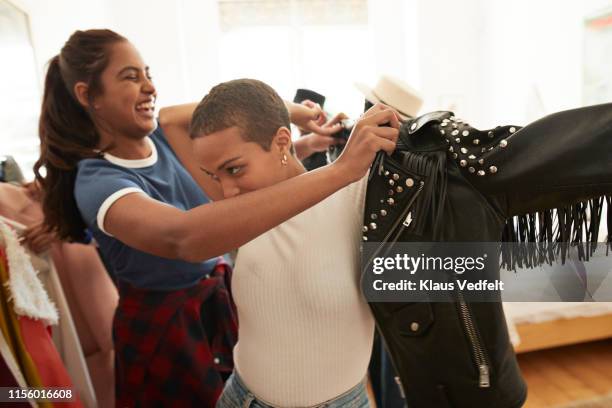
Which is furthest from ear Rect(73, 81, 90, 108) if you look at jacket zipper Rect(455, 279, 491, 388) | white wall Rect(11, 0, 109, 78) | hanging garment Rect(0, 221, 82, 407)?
white wall Rect(11, 0, 109, 78)

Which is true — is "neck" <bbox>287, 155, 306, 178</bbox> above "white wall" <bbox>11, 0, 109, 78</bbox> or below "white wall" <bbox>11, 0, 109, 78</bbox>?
below

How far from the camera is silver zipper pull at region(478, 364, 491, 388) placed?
0.58 metres

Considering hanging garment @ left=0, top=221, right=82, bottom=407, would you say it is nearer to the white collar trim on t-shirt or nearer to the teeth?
the white collar trim on t-shirt

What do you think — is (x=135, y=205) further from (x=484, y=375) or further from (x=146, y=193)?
(x=484, y=375)

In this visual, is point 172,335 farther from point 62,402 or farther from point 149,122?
point 149,122

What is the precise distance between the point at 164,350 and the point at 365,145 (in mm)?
710

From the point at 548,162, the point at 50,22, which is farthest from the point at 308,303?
the point at 50,22

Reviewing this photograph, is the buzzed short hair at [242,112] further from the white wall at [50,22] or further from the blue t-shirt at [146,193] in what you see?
the white wall at [50,22]

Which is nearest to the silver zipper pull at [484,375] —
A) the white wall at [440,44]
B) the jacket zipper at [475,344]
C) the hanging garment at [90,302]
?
the jacket zipper at [475,344]

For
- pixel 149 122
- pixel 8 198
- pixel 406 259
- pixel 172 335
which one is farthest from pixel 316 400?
pixel 8 198

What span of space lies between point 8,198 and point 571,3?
312 cm

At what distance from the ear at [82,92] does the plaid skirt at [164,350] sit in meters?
0.44

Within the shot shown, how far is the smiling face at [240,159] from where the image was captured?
1.80 ft

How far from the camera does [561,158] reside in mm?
507
